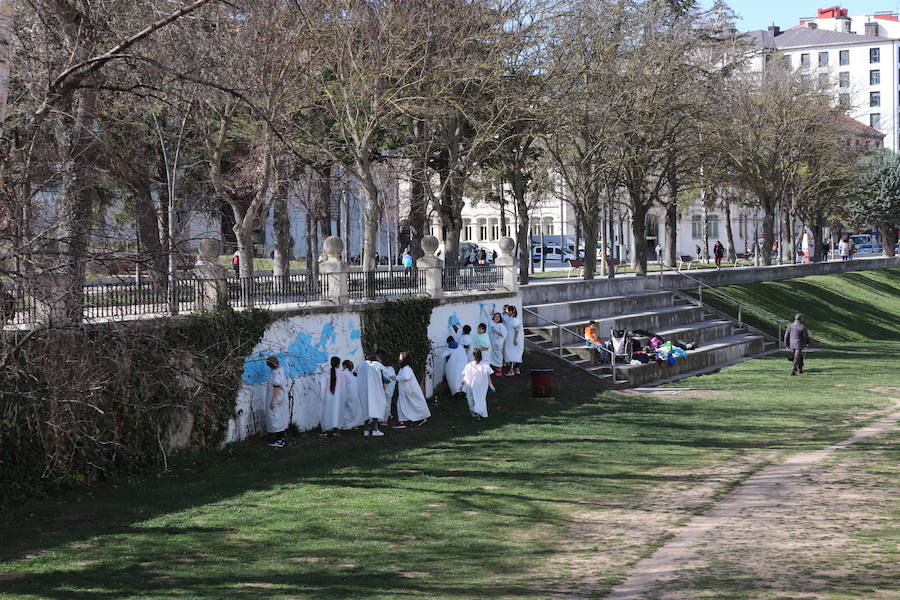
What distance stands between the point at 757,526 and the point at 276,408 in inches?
364

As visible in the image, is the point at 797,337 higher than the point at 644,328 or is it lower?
lower

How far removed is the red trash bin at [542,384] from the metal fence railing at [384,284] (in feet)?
11.1

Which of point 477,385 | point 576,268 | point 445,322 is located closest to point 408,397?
point 477,385

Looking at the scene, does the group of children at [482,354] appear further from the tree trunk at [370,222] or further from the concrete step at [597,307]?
the tree trunk at [370,222]

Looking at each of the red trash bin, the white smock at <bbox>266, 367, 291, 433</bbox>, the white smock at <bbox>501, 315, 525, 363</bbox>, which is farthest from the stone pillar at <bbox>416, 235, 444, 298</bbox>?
the white smock at <bbox>266, 367, 291, 433</bbox>

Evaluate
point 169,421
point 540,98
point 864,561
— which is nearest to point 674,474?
point 864,561

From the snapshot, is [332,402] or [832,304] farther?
[832,304]

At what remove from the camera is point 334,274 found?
2267 cm

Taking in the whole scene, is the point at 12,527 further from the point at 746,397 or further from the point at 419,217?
the point at 419,217

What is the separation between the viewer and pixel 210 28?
79.0 feet

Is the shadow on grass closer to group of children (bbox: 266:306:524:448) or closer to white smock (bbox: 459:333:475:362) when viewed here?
group of children (bbox: 266:306:524:448)

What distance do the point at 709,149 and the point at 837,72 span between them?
272 feet

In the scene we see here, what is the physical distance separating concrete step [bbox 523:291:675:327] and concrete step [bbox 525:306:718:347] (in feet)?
0.83

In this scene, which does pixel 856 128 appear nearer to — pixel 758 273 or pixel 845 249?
pixel 845 249
